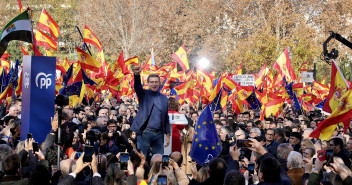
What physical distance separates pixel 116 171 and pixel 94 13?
40.8 m

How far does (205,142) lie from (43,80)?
2500 mm

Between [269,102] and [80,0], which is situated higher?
[80,0]

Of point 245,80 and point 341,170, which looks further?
point 245,80

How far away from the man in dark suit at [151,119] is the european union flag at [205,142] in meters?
0.81

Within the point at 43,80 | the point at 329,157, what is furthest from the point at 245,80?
the point at 329,157

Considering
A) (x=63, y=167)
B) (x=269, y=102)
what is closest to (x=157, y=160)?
(x=63, y=167)

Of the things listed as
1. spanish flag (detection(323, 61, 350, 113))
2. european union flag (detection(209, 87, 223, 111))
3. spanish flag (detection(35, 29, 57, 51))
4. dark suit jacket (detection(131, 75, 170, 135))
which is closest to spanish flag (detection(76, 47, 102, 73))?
spanish flag (detection(35, 29, 57, 51))

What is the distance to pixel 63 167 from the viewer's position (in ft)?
19.2

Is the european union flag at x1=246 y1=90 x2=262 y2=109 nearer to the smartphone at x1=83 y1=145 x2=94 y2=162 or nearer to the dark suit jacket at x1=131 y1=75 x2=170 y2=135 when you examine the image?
the dark suit jacket at x1=131 y1=75 x2=170 y2=135

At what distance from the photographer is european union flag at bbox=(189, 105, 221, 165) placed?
757 cm

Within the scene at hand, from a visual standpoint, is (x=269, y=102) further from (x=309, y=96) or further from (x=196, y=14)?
(x=196, y=14)

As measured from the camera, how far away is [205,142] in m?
7.66

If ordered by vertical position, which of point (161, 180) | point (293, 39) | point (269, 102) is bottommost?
point (161, 180)

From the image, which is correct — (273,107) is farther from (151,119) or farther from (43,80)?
(43,80)
